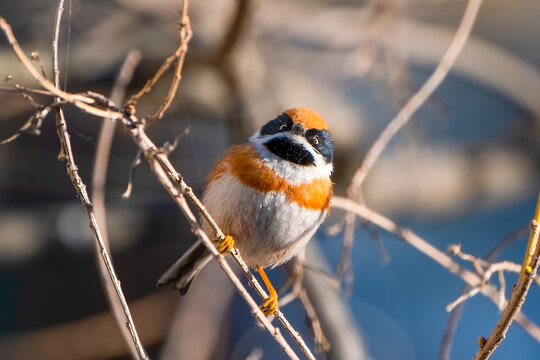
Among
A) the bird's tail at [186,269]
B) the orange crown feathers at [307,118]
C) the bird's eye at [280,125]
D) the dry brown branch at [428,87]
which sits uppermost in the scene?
the dry brown branch at [428,87]

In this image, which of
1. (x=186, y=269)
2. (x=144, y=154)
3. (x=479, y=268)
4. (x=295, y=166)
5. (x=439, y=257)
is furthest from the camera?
(x=186, y=269)

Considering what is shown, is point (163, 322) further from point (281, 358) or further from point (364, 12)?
point (364, 12)

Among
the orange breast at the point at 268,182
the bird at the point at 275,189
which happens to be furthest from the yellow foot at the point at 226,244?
the orange breast at the point at 268,182

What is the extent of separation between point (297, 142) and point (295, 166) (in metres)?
0.09

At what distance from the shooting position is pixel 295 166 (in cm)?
247

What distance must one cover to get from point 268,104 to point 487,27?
328 cm

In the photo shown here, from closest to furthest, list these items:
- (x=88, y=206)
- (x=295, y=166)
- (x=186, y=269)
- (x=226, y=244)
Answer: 1. (x=88, y=206)
2. (x=226, y=244)
3. (x=295, y=166)
4. (x=186, y=269)

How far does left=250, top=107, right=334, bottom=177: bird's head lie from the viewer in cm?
247

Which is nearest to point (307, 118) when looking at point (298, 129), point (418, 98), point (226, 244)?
point (298, 129)

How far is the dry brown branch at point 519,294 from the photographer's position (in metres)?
1.47

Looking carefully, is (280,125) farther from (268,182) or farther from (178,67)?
(178,67)

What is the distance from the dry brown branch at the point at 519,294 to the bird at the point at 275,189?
103 cm

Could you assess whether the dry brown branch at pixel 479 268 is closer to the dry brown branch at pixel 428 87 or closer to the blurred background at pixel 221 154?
the dry brown branch at pixel 428 87

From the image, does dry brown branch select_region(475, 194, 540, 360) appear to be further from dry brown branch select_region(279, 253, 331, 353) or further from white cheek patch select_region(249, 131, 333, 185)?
white cheek patch select_region(249, 131, 333, 185)
